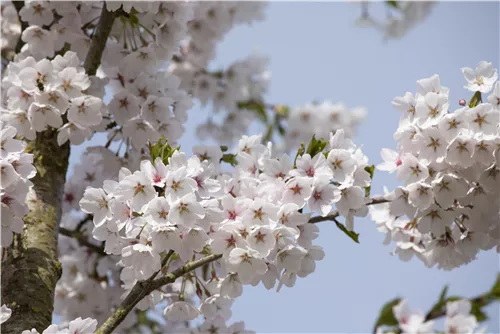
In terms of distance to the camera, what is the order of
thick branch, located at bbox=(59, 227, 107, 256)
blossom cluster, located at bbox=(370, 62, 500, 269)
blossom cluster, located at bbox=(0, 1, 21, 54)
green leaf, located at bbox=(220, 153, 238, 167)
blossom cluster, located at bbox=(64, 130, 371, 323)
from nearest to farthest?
1. blossom cluster, located at bbox=(64, 130, 371, 323)
2. blossom cluster, located at bbox=(370, 62, 500, 269)
3. green leaf, located at bbox=(220, 153, 238, 167)
4. thick branch, located at bbox=(59, 227, 107, 256)
5. blossom cluster, located at bbox=(0, 1, 21, 54)

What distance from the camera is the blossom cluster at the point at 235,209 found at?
214 cm

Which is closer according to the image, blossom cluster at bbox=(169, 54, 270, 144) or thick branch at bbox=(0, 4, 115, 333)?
thick branch at bbox=(0, 4, 115, 333)

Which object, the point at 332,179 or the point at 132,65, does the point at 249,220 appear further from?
the point at 132,65

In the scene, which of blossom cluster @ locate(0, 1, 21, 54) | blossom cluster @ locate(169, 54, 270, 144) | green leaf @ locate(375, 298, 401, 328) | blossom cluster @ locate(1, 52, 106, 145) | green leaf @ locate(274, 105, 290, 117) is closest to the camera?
green leaf @ locate(375, 298, 401, 328)

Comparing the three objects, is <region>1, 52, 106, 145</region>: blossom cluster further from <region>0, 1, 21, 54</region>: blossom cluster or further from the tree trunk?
<region>0, 1, 21, 54</region>: blossom cluster

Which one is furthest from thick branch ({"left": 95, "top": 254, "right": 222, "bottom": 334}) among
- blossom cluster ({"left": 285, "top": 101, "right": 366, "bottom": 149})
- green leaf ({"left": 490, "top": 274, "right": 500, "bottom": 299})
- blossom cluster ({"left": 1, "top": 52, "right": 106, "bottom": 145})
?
blossom cluster ({"left": 285, "top": 101, "right": 366, "bottom": 149})

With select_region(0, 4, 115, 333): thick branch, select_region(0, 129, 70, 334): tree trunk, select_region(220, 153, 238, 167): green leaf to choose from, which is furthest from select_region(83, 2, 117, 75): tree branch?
select_region(220, 153, 238, 167): green leaf

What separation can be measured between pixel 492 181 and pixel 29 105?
1.72m

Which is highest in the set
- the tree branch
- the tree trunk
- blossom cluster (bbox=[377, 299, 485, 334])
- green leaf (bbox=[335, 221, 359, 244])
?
the tree branch

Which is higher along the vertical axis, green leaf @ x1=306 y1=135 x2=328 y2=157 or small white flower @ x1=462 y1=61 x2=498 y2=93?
small white flower @ x1=462 y1=61 x2=498 y2=93

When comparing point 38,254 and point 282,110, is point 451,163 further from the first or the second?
point 282,110

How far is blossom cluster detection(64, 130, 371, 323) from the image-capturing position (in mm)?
2141

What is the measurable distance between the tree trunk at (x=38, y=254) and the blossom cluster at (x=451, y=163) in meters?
1.27

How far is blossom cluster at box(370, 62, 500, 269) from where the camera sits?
2.29 meters
